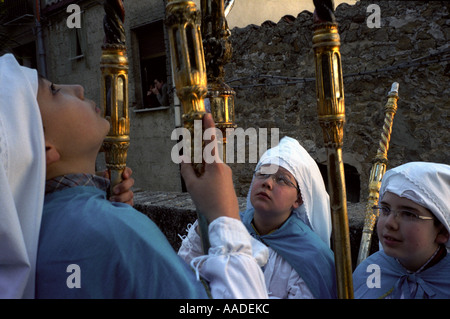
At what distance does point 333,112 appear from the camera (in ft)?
3.91

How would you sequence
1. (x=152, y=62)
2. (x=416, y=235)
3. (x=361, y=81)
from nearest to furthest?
(x=416, y=235), (x=361, y=81), (x=152, y=62)

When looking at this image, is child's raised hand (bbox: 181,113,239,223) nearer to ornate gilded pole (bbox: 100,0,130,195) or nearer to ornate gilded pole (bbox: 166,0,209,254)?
ornate gilded pole (bbox: 166,0,209,254)

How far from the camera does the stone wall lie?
17.1 ft

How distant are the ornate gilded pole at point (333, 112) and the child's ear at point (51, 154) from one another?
29.5 inches

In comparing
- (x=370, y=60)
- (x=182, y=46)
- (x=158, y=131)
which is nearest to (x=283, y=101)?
(x=370, y=60)

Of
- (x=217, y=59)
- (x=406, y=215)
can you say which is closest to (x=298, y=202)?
(x=406, y=215)

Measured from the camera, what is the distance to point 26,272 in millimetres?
1004

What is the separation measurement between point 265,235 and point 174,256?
5.27ft

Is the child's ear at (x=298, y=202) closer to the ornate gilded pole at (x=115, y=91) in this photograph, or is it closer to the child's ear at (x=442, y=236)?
the child's ear at (x=442, y=236)

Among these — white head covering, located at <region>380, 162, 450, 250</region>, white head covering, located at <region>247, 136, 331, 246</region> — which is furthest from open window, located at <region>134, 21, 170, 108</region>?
white head covering, located at <region>380, 162, 450, 250</region>

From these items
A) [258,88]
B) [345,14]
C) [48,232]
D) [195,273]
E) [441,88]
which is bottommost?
[195,273]

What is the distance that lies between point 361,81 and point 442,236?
421 cm

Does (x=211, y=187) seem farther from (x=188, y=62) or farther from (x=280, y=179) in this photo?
(x=280, y=179)
